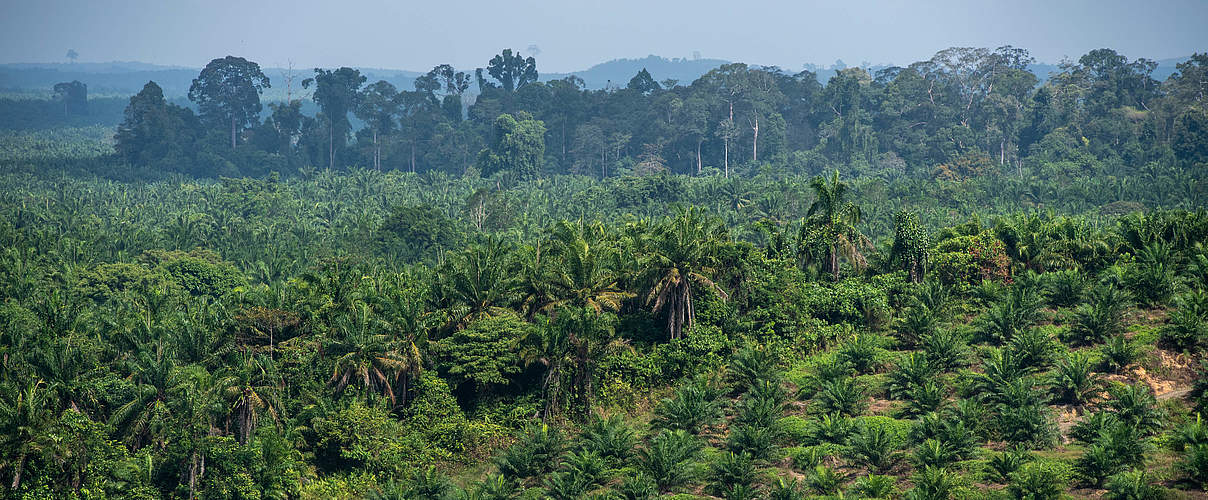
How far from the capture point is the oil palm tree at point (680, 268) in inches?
1513

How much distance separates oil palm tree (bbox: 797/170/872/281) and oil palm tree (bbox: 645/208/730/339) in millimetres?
4936

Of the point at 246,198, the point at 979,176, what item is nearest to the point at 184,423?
the point at 246,198

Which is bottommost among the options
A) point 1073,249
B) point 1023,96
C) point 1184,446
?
point 1184,446

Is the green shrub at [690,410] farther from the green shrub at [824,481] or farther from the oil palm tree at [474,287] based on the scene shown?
the oil palm tree at [474,287]

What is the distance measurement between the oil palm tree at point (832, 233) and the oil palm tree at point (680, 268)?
4936mm

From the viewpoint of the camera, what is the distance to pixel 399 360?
1406 inches

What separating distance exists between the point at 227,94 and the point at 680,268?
101796 mm

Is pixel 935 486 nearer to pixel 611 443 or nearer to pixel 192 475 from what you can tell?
pixel 611 443

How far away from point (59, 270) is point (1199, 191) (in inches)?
2868

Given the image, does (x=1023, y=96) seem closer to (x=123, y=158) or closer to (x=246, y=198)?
(x=246, y=198)

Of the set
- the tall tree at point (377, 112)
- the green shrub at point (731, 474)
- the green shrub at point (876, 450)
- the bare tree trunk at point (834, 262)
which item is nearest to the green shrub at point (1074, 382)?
the green shrub at point (876, 450)

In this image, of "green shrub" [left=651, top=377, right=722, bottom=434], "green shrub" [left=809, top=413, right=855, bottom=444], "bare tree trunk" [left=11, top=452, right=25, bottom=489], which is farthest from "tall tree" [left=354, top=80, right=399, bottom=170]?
"green shrub" [left=809, top=413, right=855, bottom=444]

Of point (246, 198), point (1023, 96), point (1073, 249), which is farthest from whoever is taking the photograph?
point (1023, 96)

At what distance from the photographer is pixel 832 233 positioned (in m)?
41.7
